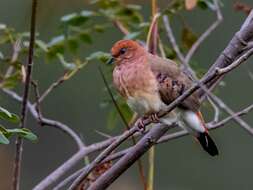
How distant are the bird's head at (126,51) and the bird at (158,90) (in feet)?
0.05

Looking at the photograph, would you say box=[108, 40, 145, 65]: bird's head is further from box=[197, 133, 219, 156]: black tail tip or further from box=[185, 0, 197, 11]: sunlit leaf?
box=[185, 0, 197, 11]: sunlit leaf

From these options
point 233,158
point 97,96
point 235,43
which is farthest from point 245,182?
→ point 235,43

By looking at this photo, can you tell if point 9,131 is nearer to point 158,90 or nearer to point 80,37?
point 158,90

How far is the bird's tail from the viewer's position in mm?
3664

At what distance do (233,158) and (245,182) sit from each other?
41cm

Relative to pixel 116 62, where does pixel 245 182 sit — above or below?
above

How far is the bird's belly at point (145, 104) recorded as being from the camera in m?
3.60

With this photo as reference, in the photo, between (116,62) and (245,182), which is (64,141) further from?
(116,62)

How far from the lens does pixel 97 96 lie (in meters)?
8.01

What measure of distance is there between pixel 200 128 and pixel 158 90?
23 centimetres

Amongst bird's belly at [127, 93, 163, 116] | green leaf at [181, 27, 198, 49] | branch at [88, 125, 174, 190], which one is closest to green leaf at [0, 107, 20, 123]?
branch at [88, 125, 174, 190]

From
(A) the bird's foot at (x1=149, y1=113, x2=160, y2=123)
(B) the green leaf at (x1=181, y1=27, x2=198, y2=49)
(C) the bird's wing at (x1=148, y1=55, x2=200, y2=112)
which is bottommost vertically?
(A) the bird's foot at (x1=149, y1=113, x2=160, y2=123)

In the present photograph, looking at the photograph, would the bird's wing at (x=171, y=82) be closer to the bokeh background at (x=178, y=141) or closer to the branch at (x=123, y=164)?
the branch at (x=123, y=164)

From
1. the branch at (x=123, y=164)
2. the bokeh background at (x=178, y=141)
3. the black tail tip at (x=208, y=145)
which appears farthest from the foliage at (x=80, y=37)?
the bokeh background at (x=178, y=141)
